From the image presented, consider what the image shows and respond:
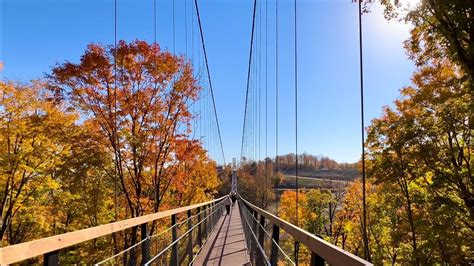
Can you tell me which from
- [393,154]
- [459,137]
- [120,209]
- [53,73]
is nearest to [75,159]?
[53,73]

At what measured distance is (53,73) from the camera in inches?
449

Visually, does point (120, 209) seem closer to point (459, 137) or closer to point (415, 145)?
point (415, 145)

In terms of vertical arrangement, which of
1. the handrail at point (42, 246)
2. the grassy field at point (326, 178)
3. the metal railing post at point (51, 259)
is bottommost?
the grassy field at point (326, 178)

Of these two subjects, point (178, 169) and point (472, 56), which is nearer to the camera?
point (472, 56)

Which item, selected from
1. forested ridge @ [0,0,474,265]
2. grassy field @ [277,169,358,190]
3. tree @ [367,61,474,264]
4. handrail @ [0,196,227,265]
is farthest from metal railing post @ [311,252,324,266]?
grassy field @ [277,169,358,190]

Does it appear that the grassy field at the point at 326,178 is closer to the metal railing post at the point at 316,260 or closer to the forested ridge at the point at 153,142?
the forested ridge at the point at 153,142

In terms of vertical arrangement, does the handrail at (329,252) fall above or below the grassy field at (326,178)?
above

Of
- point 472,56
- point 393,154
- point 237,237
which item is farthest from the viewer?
point 393,154

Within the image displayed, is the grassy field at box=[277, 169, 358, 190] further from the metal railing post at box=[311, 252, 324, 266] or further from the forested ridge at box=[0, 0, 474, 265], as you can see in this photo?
the metal railing post at box=[311, 252, 324, 266]

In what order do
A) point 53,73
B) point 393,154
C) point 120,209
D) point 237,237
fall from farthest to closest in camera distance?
1. point 120,209
2. point 393,154
3. point 53,73
4. point 237,237

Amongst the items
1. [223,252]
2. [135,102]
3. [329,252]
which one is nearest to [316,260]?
[329,252]

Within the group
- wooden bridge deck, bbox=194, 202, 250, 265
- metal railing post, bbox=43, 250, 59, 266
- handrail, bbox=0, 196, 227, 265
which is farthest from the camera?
wooden bridge deck, bbox=194, 202, 250, 265

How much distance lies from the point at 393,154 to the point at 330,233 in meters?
20.1

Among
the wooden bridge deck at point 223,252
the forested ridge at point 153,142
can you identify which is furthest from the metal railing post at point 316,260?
the forested ridge at point 153,142
